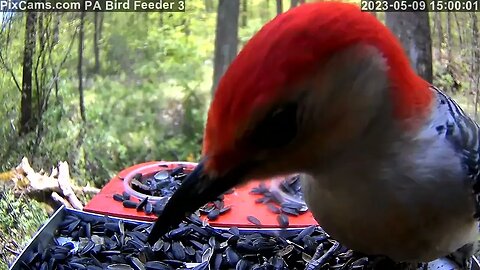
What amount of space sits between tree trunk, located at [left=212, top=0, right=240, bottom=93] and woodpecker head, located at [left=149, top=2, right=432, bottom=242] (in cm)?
116

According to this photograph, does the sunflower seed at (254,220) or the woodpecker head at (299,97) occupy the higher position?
the woodpecker head at (299,97)

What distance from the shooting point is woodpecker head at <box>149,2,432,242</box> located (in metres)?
0.84

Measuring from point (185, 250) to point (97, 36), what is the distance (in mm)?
903

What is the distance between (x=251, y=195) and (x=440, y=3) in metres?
0.80

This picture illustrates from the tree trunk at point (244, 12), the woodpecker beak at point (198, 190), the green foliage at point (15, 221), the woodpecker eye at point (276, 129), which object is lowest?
the green foliage at point (15, 221)

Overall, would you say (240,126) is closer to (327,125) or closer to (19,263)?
(327,125)

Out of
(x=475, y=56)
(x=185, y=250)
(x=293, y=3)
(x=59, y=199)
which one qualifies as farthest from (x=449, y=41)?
(x=59, y=199)

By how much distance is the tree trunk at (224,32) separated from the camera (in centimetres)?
214

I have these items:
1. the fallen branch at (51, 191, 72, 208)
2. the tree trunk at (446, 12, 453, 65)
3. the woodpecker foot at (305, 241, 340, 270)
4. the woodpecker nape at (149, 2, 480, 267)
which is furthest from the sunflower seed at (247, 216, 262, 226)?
the tree trunk at (446, 12, 453, 65)

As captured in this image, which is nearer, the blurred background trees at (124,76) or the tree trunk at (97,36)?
the blurred background trees at (124,76)

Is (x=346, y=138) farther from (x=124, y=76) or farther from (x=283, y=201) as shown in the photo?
(x=124, y=76)

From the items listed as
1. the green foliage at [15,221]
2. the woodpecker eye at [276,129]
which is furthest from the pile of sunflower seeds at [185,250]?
the woodpecker eye at [276,129]

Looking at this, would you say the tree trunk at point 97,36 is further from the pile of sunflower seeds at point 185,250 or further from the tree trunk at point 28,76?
the pile of sunflower seeds at point 185,250

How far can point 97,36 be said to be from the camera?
2084 millimetres
